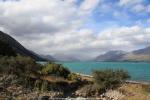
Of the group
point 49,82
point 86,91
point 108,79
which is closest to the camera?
point 86,91

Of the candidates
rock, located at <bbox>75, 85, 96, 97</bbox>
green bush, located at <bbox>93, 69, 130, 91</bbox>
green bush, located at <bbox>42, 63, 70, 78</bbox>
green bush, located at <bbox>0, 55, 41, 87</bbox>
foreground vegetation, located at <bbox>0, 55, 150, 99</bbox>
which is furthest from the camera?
green bush, located at <bbox>42, 63, 70, 78</bbox>

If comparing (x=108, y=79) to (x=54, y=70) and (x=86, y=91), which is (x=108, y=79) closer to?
(x=86, y=91)

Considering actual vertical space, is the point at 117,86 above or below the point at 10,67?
below

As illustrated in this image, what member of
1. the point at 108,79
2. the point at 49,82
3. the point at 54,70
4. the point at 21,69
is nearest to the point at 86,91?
the point at 108,79

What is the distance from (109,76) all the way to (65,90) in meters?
6.85

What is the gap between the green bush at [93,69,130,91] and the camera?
45250 millimetres

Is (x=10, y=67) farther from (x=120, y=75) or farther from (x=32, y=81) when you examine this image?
(x=120, y=75)

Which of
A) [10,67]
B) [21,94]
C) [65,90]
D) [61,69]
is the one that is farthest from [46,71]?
[21,94]

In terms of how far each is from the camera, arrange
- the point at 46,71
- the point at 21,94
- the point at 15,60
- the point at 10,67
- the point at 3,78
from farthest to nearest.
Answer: the point at 46,71, the point at 15,60, the point at 10,67, the point at 3,78, the point at 21,94

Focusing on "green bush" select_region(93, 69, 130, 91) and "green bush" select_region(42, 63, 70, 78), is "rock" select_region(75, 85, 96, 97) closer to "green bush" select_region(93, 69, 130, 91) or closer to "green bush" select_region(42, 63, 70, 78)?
"green bush" select_region(93, 69, 130, 91)

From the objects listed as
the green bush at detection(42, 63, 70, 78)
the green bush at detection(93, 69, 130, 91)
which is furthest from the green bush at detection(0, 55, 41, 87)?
the green bush at detection(93, 69, 130, 91)

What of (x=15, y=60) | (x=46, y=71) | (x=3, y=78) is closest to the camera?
(x=3, y=78)

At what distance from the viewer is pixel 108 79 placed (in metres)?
45.6

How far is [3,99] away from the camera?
2714 cm
